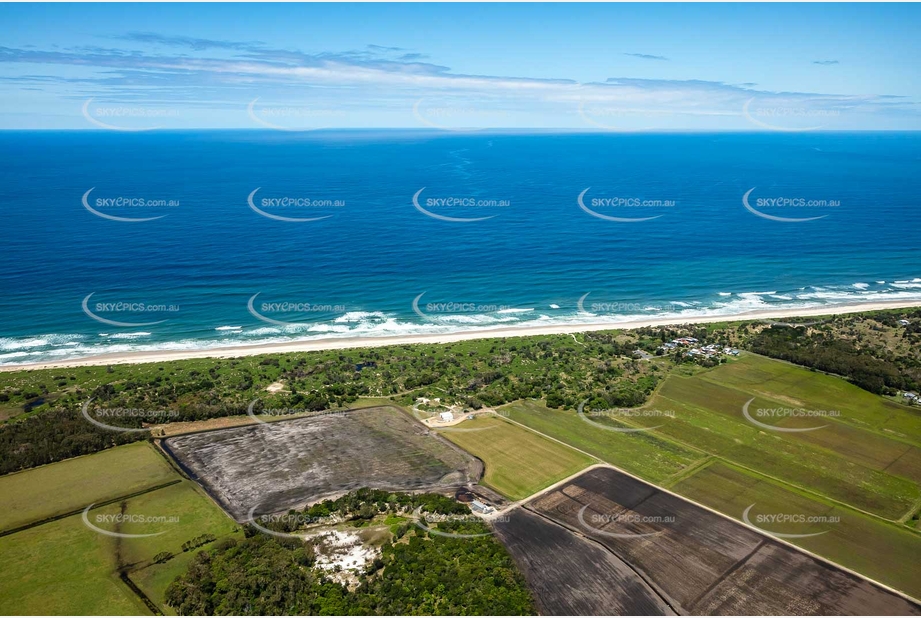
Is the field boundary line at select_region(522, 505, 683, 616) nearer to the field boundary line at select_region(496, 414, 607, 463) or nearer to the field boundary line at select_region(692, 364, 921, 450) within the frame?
the field boundary line at select_region(496, 414, 607, 463)

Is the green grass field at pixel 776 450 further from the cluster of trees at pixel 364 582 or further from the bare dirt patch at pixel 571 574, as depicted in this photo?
the cluster of trees at pixel 364 582

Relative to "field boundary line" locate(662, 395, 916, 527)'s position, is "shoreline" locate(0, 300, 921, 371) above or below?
above

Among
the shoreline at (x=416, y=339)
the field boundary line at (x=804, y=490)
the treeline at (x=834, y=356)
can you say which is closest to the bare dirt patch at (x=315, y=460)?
the field boundary line at (x=804, y=490)

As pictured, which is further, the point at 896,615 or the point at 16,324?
the point at 16,324

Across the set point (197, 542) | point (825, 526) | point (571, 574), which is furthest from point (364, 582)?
point (825, 526)

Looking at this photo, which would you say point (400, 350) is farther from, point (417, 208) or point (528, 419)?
point (417, 208)

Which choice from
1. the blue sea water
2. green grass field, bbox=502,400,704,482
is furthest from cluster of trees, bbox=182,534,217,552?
the blue sea water

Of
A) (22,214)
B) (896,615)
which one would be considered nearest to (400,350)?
(896,615)
